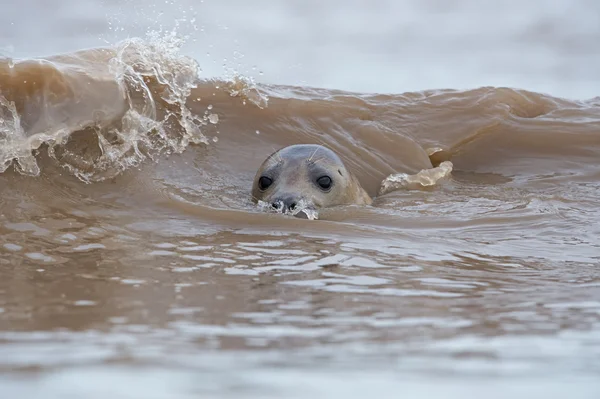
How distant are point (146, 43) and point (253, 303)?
4203 millimetres

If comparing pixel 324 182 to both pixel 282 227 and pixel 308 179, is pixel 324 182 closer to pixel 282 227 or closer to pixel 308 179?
pixel 308 179

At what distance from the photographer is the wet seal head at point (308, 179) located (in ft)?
21.5

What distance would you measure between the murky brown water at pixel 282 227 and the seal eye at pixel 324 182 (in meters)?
0.47

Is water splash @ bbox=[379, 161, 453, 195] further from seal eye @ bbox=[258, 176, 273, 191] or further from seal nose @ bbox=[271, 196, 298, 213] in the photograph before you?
seal nose @ bbox=[271, 196, 298, 213]

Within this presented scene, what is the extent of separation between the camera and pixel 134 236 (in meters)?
5.19

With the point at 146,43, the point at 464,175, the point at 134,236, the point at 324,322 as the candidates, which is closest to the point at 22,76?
the point at 146,43

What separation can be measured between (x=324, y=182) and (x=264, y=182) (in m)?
0.37

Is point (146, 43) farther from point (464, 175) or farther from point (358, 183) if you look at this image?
point (464, 175)

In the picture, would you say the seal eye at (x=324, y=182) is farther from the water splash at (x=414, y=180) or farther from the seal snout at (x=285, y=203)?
the water splash at (x=414, y=180)

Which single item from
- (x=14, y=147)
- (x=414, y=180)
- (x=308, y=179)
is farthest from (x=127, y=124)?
(x=414, y=180)

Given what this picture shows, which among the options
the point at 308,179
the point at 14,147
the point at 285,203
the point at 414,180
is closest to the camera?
the point at 285,203

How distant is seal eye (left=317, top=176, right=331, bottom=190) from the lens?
22.1 feet

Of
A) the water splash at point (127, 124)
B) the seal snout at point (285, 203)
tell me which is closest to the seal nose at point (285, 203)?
the seal snout at point (285, 203)

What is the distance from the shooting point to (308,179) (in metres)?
6.71
